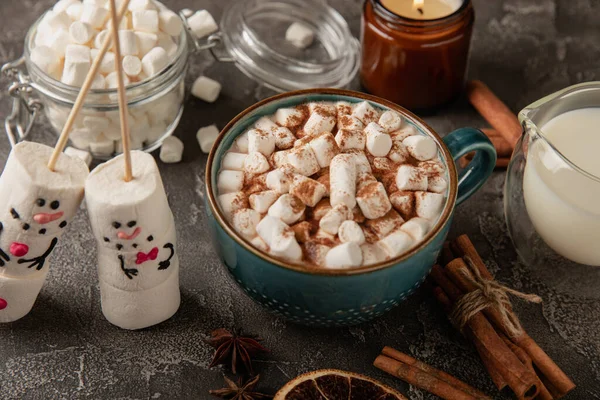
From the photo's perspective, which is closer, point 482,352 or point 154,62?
point 482,352

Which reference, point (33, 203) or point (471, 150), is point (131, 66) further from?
point (471, 150)

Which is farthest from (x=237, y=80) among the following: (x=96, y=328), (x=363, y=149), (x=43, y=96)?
(x=96, y=328)

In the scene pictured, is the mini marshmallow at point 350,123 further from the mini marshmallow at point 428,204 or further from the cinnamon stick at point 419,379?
the cinnamon stick at point 419,379

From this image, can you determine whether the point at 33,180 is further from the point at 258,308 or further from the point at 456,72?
the point at 456,72

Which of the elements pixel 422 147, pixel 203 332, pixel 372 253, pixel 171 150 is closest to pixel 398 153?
pixel 422 147

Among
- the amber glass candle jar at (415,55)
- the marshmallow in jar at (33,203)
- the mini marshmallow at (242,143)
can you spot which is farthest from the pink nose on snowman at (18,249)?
the amber glass candle jar at (415,55)
